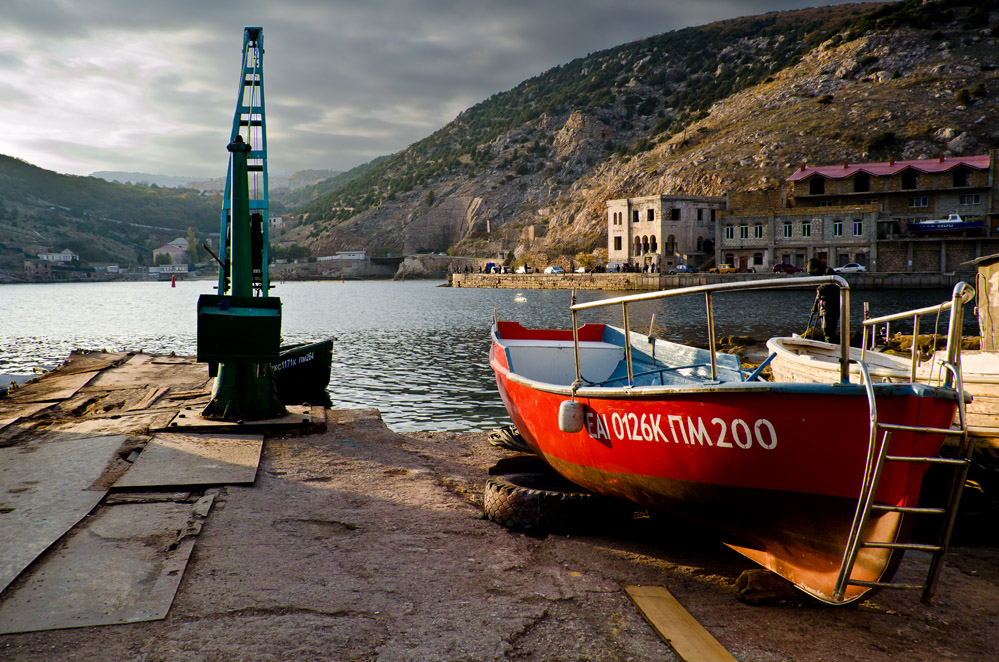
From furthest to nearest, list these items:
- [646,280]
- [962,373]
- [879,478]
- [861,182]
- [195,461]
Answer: [646,280], [861,182], [962,373], [195,461], [879,478]

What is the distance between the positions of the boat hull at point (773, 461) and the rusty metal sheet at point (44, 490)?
4.95 metres

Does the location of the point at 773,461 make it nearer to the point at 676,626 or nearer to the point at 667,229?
the point at 676,626

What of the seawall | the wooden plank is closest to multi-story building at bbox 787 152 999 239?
the seawall

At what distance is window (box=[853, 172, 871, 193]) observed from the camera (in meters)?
71.1

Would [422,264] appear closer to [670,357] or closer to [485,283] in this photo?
[485,283]

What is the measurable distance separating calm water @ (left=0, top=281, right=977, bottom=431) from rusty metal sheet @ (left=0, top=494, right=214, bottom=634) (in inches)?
344

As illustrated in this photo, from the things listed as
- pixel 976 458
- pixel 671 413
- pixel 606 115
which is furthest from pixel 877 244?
pixel 606 115

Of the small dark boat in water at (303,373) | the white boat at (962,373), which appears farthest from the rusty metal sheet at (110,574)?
the small dark boat in water at (303,373)

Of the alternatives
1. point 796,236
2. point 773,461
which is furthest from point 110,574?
point 796,236

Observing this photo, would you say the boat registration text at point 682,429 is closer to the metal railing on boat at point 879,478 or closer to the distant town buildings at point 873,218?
the metal railing on boat at point 879,478

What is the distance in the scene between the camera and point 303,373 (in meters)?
16.2

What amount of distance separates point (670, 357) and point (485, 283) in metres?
99.7

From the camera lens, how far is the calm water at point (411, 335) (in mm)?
18125

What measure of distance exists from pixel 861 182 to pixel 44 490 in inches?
3207
